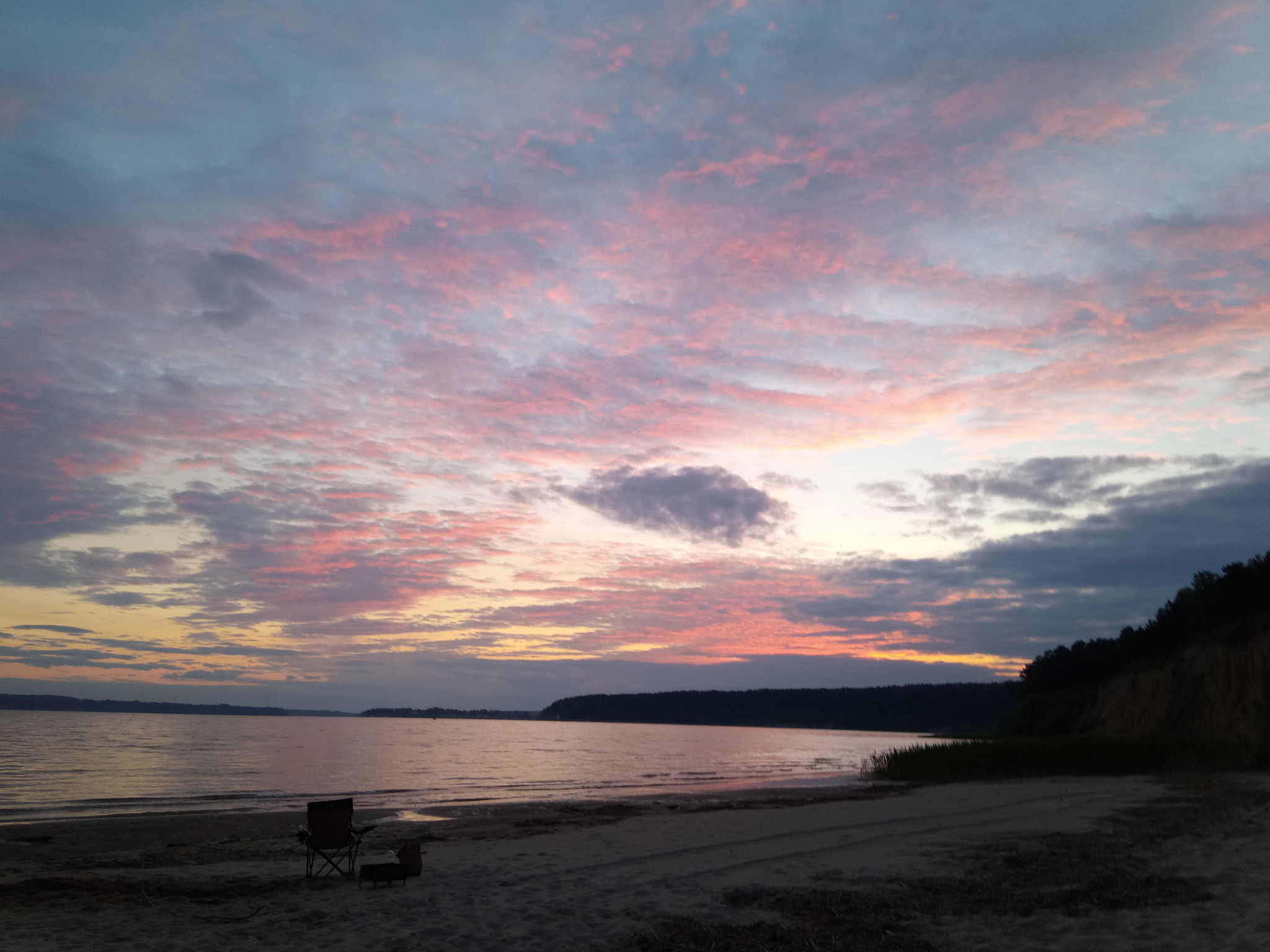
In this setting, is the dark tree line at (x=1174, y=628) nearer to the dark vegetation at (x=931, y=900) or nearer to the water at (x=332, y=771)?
the water at (x=332, y=771)

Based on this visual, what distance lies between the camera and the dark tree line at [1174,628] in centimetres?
4819

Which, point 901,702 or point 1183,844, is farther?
point 901,702

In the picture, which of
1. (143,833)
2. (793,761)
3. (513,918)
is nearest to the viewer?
(513,918)

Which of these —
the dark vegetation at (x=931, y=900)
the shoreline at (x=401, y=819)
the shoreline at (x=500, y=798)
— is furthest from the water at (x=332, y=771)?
the dark vegetation at (x=931, y=900)

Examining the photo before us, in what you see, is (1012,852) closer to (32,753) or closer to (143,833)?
(143,833)

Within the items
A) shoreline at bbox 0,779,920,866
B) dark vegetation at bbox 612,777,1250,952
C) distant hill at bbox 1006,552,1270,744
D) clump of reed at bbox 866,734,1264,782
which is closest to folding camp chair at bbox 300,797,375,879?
dark vegetation at bbox 612,777,1250,952

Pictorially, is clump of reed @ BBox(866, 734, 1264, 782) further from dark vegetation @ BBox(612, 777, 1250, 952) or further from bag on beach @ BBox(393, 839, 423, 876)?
bag on beach @ BBox(393, 839, 423, 876)

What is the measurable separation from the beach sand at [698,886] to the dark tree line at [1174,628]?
37.3 m

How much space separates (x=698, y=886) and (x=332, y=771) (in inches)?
1418

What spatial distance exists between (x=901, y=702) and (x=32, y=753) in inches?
7091

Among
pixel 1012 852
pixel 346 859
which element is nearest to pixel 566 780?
pixel 346 859

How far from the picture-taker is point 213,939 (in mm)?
8031

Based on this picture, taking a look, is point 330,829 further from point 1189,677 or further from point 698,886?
point 1189,677

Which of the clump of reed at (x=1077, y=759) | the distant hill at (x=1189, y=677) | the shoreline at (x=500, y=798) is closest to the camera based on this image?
the shoreline at (x=500, y=798)
